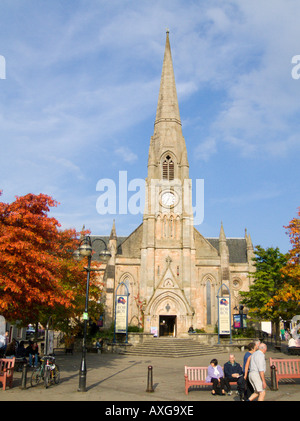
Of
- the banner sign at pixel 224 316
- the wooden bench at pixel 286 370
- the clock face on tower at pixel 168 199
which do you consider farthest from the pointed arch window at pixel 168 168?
the wooden bench at pixel 286 370

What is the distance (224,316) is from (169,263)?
9130 mm

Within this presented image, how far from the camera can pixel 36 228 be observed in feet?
51.4

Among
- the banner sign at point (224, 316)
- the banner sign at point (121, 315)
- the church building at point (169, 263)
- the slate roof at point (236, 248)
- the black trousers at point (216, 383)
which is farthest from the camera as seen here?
the slate roof at point (236, 248)

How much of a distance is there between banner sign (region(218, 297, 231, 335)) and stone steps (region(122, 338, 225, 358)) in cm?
165

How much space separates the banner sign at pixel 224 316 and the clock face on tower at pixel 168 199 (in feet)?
50.0

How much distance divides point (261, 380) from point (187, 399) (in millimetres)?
3104

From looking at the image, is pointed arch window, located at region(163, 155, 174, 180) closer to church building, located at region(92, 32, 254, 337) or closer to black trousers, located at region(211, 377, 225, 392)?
church building, located at region(92, 32, 254, 337)

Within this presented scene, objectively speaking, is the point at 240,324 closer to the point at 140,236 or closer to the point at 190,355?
the point at 190,355

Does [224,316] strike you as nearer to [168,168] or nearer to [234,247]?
[168,168]

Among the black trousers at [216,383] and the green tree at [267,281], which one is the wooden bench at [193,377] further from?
the green tree at [267,281]

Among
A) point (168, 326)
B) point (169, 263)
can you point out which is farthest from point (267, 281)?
point (168, 326)

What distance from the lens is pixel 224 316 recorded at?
34.4 metres

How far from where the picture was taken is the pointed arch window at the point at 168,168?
47.3m
